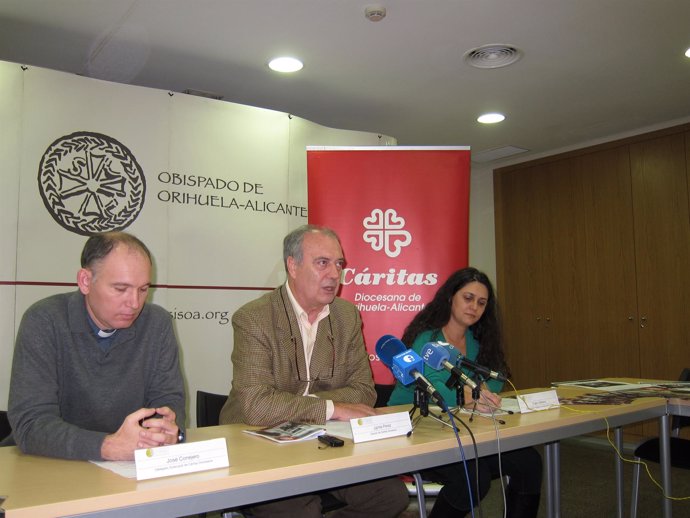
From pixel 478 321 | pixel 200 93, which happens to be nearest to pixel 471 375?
pixel 478 321

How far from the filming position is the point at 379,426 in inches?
70.8

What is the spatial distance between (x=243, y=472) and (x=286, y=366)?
948 mm

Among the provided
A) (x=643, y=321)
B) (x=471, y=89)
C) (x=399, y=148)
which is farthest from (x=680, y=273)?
(x=399, y=148)

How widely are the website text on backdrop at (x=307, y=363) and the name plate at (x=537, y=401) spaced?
58 centimetres

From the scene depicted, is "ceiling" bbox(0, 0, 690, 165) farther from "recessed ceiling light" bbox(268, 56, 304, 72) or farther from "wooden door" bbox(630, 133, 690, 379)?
"wooden door" bbox(630, 133, 690, 379)

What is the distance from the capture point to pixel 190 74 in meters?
4.42

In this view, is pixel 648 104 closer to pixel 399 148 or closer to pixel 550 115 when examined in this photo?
pixel 550 115

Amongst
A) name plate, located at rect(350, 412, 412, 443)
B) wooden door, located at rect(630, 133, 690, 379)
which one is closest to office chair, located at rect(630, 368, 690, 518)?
name plate, located at rect(350, 412, 412, 443)

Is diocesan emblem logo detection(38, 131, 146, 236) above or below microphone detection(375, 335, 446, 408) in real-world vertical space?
above

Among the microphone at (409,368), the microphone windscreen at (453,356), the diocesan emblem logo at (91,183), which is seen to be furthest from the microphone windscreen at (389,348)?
the diocesan emblem logo at (91,183)

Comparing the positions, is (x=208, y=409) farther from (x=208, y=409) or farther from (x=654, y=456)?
(x=654, y=456)

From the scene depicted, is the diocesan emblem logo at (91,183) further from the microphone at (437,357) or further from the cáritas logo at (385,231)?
the microphone at (437,357)

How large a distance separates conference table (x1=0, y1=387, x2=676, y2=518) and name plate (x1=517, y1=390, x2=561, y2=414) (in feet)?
0.54

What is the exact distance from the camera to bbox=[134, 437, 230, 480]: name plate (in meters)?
1.35
